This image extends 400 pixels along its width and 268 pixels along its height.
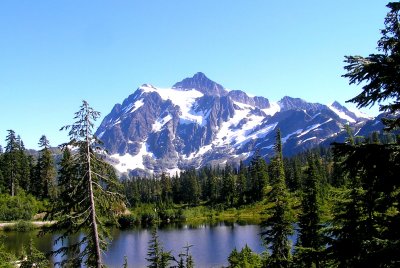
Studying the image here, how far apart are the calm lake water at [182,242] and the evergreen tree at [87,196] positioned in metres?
50.1

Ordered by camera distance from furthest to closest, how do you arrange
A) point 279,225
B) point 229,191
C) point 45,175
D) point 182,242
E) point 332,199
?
point 229,191
point 45,175
point 182,242
point 279,225
point 332,199

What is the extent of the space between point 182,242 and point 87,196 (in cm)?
7724

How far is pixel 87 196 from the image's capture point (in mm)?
18094

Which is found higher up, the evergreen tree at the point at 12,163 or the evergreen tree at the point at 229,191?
the evergreen tree at the point at 12,163

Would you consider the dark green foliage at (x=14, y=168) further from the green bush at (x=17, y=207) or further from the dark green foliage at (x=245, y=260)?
the dark green foliage at (x=245, y=260)

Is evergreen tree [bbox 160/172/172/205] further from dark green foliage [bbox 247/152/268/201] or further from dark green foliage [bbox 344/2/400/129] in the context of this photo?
dark green foliage [bbox 344/2/400/129]

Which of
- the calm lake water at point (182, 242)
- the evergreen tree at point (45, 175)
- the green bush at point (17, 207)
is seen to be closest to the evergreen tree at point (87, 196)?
the calm lake water at point (182, 242)

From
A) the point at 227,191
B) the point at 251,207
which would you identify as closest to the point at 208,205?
the point at 227,191

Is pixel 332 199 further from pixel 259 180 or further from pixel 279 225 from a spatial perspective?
pixel 259 180

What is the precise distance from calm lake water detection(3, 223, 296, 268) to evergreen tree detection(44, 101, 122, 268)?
50133 millimetres

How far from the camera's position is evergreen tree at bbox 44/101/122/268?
17578 mm

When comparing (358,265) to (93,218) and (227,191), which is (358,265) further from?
(227,191)

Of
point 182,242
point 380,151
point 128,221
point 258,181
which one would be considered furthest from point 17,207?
point 380,151

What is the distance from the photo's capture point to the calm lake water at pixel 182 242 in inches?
2889
